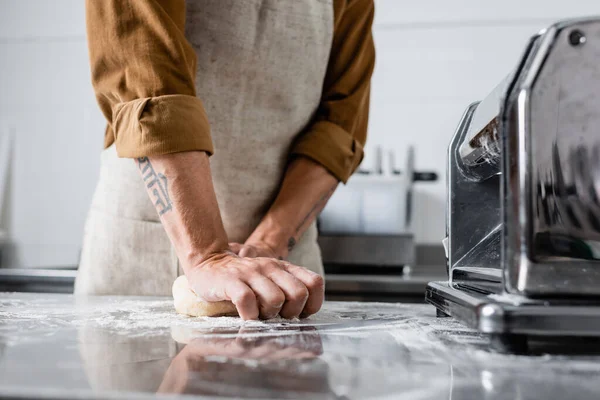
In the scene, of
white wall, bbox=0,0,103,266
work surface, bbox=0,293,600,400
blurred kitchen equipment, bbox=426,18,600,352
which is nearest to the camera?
work surface, bbox=0,293,600,400

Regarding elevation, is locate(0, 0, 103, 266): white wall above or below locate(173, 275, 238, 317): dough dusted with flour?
above

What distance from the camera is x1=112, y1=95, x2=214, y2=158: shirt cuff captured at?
766mm

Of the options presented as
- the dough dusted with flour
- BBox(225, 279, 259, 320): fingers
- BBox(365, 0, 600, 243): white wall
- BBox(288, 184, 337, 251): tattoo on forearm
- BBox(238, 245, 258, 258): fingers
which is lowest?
the dough dusted with flour

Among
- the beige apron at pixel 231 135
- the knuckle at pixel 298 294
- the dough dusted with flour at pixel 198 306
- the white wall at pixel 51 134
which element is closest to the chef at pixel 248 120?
the beige apron at pixel 231 135

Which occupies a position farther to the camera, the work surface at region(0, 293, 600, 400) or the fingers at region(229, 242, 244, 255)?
the fingers at region(229, 242, 244, 255)

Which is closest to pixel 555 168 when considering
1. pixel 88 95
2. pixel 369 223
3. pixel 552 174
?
pixel 552 174

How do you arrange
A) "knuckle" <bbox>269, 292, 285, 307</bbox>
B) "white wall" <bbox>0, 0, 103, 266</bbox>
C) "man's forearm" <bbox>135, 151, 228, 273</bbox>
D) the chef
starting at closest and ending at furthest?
"knuckle" <bbox>269, 292, 285, 307</bbox>
"man's forearm" <bbox>135, 151, 228, 273</bbox>
the chef
"white wall" <bbox>0, 0, 103, 266</bbox>

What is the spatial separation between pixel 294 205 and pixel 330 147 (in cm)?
12

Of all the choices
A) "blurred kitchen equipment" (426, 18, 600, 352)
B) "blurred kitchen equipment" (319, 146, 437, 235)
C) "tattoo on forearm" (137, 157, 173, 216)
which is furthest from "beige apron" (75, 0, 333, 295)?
"blurred kitchen equipment" (319, 146, 437, 235)

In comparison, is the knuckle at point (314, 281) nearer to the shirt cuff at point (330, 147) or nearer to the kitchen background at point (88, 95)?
the shirt cuff at point (330, 147)

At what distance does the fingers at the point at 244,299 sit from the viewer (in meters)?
0.61

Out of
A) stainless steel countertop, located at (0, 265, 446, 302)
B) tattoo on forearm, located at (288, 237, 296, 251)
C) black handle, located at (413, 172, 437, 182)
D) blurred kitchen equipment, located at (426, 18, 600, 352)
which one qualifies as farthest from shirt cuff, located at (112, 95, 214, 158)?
black handle, located at (413, 172, 437, 182)

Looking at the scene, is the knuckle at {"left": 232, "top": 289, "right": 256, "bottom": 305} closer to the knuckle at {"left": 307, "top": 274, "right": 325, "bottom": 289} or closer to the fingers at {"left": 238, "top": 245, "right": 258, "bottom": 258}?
the knuckle at {"left": 307, "top": 274, "right": 325, "bottom": 289}

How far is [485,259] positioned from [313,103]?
55 cm
